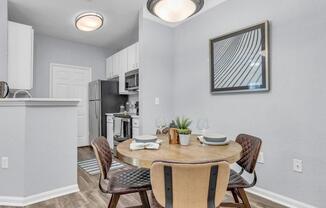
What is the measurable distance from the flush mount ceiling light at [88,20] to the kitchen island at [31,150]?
1042 mm

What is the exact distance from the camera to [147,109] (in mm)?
3574

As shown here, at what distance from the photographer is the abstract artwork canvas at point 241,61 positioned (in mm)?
2434

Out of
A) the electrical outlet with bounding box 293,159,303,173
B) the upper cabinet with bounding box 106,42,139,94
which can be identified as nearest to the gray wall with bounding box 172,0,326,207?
the electrical outlet with bounding box 293,159,303,173

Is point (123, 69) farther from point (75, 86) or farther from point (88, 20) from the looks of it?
point (88, 20)

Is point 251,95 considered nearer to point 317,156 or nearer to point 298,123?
point 298,123

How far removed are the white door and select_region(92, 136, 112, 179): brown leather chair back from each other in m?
3.87

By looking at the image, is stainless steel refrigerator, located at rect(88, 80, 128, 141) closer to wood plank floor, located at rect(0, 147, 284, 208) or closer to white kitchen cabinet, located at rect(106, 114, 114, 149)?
white kitchen cabinet, located at rect(106, 114, 114, 149)

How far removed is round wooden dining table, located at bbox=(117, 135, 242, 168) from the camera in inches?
49.3

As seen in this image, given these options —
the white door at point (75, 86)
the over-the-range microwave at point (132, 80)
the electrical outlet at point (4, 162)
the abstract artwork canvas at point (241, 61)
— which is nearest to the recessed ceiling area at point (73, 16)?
the white door at point (75, 86)

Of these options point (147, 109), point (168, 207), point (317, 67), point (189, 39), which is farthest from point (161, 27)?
point (168, 207)

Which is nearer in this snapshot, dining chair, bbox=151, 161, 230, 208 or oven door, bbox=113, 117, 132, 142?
dining chair, bbox=151, 161, 230, 208

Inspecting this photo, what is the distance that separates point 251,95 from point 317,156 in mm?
939

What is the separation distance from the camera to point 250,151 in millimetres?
1684

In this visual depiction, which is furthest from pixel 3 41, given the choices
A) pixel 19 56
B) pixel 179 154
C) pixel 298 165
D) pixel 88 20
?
pixel 298 165
